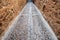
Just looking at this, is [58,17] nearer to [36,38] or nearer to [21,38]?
[36,38]

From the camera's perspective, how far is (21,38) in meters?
2.44

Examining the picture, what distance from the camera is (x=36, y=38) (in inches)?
96.3

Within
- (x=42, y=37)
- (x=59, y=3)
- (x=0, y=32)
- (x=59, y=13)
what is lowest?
(x=42, y=37)

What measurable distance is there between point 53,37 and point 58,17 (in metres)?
0.38

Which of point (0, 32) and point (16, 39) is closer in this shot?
point (0, 32)

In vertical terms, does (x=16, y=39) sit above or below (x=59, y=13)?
below

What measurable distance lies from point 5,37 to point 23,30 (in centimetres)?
60

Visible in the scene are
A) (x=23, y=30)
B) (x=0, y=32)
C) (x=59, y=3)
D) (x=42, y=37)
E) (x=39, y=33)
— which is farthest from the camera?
(x=23, y=30)

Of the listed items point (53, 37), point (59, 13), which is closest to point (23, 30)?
point (53, 37)

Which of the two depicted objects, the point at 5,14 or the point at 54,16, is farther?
Result: the point at 54,16

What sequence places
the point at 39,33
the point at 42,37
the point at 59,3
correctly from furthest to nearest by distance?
1. the point at 39,33
2. the point at 42,37
3. the point at 59,3

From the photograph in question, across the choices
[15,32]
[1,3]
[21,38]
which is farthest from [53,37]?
[1,3]

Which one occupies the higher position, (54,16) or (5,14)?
(5,14)

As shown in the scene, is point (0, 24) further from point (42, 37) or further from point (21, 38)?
point (42, 37)
